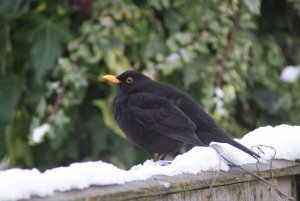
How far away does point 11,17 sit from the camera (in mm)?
4922

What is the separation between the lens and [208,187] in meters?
2.25

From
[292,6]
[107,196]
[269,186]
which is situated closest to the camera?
[107,196]

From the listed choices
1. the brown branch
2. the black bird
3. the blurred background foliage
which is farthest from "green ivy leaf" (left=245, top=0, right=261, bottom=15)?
the black bird

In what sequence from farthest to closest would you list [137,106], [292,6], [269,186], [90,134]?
[292,6] → [90,134] → [137,106] → [269,186]

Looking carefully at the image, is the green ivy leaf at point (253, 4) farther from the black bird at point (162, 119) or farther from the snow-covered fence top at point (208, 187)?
the snow-covered fence top at point (208, 187)

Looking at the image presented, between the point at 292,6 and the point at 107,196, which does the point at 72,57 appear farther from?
the point at 107,196

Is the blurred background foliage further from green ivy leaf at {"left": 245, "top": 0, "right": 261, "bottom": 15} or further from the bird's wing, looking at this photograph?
the bird's wing

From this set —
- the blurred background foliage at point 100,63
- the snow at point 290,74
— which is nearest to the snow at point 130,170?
the blurred background foliage at point 100,63

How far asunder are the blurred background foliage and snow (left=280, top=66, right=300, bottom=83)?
48 millimetres

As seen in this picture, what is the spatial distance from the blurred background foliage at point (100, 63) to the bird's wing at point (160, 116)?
2.75ft

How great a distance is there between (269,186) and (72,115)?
2.64 m

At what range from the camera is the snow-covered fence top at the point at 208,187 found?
193 centimetres

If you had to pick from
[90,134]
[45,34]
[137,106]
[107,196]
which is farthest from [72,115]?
[107,196]

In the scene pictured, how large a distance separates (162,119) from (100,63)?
1371mm
